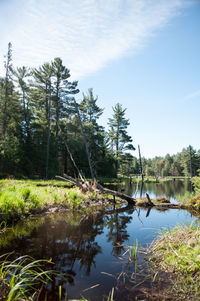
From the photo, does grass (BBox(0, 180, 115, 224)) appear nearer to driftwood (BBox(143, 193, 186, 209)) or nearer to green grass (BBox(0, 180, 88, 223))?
green grass (BBox(0, 180, 88, 223))

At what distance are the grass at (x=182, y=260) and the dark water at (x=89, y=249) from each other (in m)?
0.48

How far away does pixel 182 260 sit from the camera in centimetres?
385

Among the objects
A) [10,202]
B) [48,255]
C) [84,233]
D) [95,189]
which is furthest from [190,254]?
[95,189]

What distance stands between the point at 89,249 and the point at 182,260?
8.23 ft

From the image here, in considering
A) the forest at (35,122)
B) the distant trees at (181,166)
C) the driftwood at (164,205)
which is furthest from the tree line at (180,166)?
the driftwood at (164,205)

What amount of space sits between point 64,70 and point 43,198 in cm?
2725

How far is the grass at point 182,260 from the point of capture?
127 inches

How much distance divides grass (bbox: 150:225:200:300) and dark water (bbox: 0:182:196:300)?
0.48m

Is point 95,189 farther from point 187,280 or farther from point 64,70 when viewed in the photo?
point 64,70

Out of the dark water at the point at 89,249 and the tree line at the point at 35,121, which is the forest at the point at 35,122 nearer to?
the tree line at the point at 35,121

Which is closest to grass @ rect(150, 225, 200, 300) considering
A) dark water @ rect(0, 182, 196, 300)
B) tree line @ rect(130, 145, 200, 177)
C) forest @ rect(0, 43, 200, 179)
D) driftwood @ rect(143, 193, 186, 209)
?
dark water @ rect(0, 182, 196, 300)

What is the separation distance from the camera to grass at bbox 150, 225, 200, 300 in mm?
3232

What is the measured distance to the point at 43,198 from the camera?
984 cm

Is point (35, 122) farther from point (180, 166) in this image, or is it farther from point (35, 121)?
point (180, 166)
